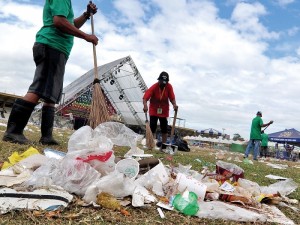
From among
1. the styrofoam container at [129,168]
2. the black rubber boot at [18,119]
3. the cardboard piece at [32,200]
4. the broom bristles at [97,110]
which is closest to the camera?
the cardboard piece at [32,200]

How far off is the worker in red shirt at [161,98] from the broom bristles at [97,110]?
241 cm

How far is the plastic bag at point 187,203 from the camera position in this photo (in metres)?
2.14

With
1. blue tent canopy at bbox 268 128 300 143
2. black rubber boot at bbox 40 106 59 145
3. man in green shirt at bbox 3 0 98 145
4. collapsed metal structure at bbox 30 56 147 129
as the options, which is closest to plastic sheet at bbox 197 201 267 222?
man in green shirt at bbox 3 0 98 145

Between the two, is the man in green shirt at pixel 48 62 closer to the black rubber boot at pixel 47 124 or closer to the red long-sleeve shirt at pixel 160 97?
the black rubber boot at pixel 47 124

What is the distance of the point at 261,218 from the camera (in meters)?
2.19

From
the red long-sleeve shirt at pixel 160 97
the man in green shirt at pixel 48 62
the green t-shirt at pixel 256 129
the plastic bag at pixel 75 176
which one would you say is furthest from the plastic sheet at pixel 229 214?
the green t-shirt at pixel 256 129

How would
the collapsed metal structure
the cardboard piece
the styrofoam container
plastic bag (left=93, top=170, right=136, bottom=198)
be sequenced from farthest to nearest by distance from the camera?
the collapsed metal structure < the styrofoam container < plastic bag (left=93, top=170, right=136, bottom=198) < the cardboard piece

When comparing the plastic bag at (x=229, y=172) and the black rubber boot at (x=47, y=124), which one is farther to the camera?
the black rubber boot at (x=47, y=124)

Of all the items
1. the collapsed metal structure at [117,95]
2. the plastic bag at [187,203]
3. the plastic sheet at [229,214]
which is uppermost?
the collapsed metal structure at [117,95]

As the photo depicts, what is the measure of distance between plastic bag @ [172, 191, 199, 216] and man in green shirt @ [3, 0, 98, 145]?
2209mm

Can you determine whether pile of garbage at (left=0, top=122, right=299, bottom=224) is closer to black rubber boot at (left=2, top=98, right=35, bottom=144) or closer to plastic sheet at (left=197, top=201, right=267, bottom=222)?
plastic sheet at (left=197, top=201, right=267, bottom=222)

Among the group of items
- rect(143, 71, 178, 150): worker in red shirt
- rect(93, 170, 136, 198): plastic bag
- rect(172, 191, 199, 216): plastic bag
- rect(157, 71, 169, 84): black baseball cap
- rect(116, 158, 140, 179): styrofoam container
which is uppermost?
rect(157, 71, 169, 84): black baseball cap

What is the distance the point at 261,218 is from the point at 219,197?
425 mm

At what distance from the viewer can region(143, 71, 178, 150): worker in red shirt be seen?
271 inches
